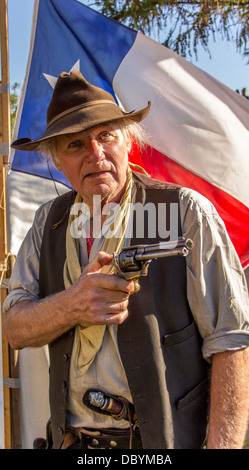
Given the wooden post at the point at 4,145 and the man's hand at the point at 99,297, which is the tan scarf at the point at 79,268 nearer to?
the man's hand at the point at 99,297

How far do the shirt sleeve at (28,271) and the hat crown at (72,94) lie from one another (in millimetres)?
540

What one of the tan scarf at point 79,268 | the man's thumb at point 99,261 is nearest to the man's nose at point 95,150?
the tan scarf at point 79,268

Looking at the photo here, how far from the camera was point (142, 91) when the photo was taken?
354 cm

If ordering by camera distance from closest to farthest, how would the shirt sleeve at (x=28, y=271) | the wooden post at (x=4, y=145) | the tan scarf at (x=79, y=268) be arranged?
the tan scarf at (x=79, y=268), the shirt sleeve at (x=28, y=271), the wooden post at (x=4, y=145)

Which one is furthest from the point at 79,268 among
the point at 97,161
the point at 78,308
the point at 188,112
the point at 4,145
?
the point at 188,112

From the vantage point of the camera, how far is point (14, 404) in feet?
11.3

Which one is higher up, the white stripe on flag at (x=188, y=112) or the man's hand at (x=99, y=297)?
the white stripe on flag at (x=188, y=112)

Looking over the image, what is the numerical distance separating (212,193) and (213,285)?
1.78 meters

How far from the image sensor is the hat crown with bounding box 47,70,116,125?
6.95 ft

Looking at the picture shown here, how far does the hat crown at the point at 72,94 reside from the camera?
2.12 m

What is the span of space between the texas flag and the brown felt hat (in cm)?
134

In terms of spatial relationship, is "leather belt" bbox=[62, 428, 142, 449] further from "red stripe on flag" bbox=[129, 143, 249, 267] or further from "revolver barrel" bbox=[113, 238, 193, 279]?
"red stripe on flag" bbox=[129, 143, 249, 267]

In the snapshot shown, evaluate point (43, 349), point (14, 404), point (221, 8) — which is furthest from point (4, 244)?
point (221, 8)

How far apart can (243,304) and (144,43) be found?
249 cm
